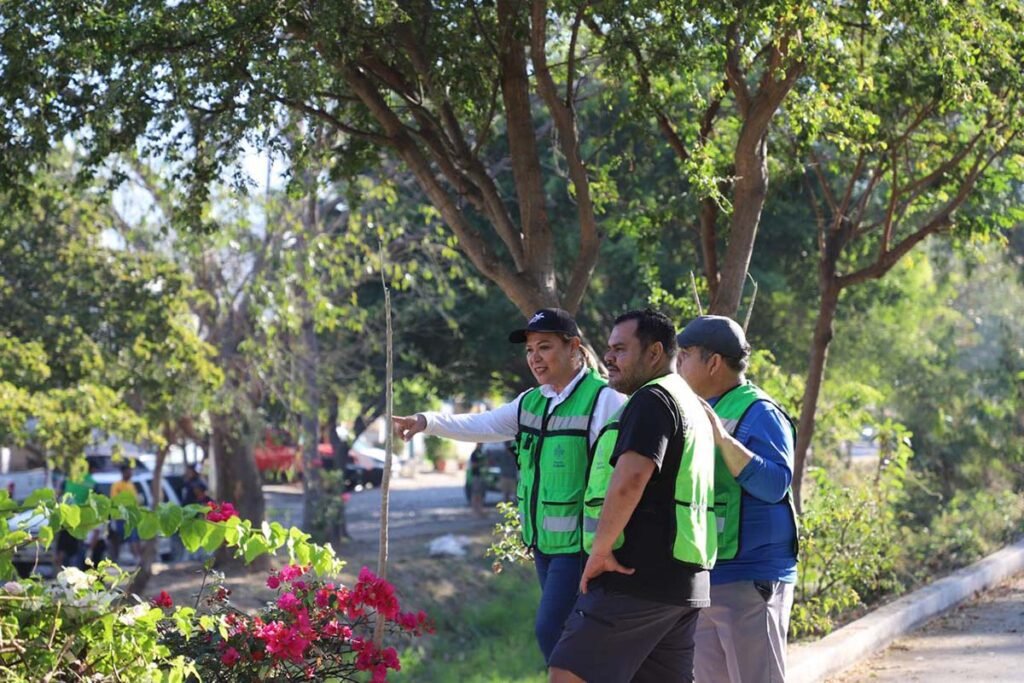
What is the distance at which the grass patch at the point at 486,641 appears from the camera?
14.5 metres

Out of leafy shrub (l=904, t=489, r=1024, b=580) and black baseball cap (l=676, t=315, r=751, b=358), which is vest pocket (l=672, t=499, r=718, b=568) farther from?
leafy shrub (l=904, t=489, r=1024, b=580)

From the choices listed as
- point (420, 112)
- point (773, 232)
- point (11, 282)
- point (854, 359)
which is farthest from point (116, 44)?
point (854, 359)

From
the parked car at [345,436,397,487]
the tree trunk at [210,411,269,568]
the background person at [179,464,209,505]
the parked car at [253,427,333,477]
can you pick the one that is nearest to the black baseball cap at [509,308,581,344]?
the tree trunk at [210,411,269,568]

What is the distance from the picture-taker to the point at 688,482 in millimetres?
4668

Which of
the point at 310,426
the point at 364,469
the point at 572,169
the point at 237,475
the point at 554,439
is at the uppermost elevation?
the point at 572,169

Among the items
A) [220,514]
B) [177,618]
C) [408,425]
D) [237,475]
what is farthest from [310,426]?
[177,618]

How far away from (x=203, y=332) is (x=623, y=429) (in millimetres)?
16463

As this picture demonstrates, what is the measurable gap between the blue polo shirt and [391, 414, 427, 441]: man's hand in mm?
1279

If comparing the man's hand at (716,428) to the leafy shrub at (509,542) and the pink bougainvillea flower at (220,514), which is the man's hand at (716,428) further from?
the leafy shrub at (509,542)

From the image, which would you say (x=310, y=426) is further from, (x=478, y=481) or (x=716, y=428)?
(x=716, y=428)

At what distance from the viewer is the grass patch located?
14.5 m

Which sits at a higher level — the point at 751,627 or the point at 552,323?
the point at 552,323

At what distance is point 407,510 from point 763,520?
32.0 metres

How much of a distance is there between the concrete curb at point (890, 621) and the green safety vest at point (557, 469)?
9.86ft
